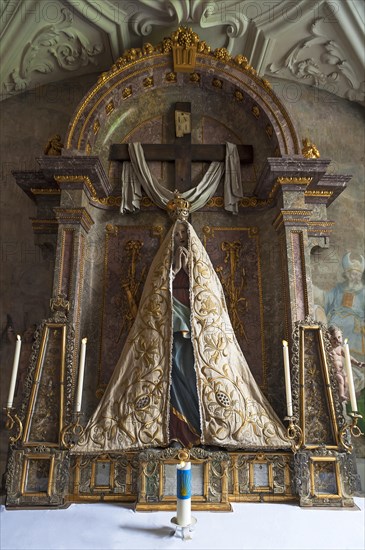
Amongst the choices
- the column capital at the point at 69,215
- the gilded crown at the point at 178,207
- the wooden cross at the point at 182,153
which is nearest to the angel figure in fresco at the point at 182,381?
the gilded crown at the point at 178,207

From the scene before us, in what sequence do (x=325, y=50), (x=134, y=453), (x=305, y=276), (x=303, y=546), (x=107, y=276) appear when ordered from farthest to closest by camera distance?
(x=325, y=50) → (x=107, y=276) → (x=305, y=276) → (x=134, y=453) → (x=303, y=546)

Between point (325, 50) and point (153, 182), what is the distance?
3136 millimetres

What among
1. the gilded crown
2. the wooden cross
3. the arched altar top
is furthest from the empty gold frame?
the wooden cross

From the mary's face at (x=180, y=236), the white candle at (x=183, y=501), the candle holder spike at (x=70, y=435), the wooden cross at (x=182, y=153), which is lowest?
the white candle at (x=183, y=501)

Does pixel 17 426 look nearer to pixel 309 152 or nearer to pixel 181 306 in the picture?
pixel 181 306

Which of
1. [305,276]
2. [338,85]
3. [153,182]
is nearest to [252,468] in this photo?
[305,276]

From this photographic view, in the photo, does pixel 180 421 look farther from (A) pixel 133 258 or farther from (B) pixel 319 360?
(A) pixel 133 258

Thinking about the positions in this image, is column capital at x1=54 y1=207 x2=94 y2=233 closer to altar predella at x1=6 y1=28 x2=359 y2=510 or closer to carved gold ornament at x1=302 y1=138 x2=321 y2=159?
altar predella at x1=6 y1=28 x2=359 y2=510

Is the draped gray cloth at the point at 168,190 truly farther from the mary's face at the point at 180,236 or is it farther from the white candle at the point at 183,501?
the white candle at the point at 183,501

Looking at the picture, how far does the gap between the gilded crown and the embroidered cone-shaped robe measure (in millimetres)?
577

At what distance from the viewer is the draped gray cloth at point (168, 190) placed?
5629 mm

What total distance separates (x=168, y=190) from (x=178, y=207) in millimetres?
534

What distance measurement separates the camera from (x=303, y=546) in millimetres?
3006

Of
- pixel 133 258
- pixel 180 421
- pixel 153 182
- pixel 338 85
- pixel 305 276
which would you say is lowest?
pixel 180 421
